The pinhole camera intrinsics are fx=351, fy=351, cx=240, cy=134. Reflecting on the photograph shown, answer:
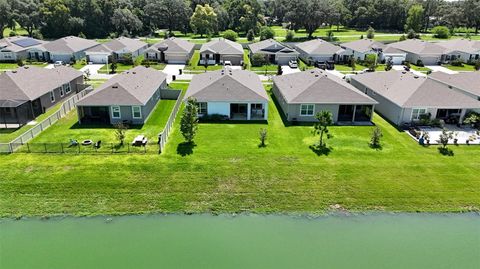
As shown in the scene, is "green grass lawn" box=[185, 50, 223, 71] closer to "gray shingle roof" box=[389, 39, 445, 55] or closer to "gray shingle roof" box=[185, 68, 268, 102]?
"gray shingle roof" box=[185, 68, 268, 102]

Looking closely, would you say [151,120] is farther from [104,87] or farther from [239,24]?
[239,24]

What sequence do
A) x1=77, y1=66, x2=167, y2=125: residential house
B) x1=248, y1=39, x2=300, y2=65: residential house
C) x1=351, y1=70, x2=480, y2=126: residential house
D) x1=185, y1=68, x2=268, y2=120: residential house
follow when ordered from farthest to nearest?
x1=248, y1=39, x2=300, y2=65: residential house → x1=185, y1=68, x2=268, y2=120: residential house → x1=351, y1=70, x2=480, y2=126: residential house → x1=77, y1=66, x2=167, y2=125: residential house

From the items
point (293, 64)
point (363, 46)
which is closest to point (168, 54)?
point (293, 64)

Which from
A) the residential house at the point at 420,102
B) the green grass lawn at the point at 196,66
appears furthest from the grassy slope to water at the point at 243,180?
the green grass lawn at the point at 196,66

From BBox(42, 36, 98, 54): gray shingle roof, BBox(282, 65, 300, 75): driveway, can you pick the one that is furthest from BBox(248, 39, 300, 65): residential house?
BBox(42, 36, 98, 54): gray shingle roof

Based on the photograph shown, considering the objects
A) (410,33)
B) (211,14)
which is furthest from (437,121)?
(211,14)

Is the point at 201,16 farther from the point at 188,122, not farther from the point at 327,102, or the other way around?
the point at 188,122
